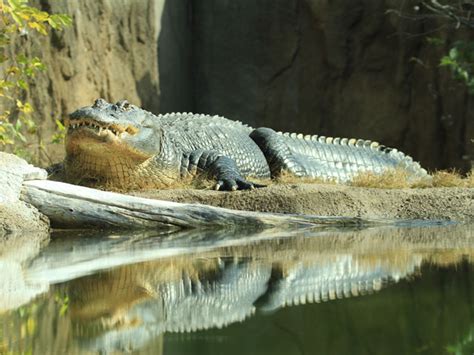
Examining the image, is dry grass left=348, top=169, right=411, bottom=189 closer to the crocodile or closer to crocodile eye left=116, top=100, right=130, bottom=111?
the crocodile

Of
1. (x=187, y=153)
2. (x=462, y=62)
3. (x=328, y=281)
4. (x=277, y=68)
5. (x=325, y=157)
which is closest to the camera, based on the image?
(x=328, y=281)

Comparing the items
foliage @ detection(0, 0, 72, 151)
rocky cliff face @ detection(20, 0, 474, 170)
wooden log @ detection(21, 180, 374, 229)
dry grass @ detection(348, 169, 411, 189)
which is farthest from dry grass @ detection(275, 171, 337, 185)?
rocky cliff face @ detection(20, 0, 474, 170)

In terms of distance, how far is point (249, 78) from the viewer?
15.0 meters

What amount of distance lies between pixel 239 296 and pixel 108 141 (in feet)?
15.6

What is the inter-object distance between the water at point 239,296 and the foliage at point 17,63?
9.53ft

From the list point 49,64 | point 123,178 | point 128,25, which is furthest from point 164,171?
point 128,25

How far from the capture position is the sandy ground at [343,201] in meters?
7.03

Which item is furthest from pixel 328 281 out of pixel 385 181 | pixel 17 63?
pixel 17 63

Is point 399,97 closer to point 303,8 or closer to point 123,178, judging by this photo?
point 303,8

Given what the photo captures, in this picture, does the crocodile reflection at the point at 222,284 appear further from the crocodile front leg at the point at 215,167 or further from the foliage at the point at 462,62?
the foliage at the point at 462,62

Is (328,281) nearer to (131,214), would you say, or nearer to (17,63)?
(131,214)

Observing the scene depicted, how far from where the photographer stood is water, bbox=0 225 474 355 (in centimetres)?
272

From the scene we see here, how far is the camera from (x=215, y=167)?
28.5 ft

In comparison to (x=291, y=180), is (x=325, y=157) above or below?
below
